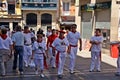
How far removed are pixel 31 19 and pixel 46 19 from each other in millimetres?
2359

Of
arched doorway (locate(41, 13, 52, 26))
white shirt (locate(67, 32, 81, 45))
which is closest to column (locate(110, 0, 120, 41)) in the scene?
white shirt (locate(67, 32, 81, 45))

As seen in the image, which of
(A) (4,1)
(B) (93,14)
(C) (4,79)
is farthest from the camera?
(A) (4,1)

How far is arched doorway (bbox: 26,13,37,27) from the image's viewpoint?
55969 mm

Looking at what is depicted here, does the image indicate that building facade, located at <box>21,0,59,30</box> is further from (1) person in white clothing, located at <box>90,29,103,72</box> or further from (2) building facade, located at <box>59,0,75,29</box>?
(1) person in white clothing, located at <box>90,29,103,72</box>

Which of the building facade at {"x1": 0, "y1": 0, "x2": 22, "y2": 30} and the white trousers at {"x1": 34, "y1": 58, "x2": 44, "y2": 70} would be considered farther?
the building facade at {"x1": 0, "y1": 0, "x2": 22, "y2": 30}

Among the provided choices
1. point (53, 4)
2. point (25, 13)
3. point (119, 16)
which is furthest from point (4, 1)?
point (119, 16)

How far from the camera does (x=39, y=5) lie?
185 feet

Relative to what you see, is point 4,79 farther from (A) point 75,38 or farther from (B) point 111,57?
(B) point 111,57

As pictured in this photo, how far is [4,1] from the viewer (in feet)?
181

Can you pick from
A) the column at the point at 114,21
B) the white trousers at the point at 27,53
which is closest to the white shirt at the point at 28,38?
the white trousers at the point at 27,53

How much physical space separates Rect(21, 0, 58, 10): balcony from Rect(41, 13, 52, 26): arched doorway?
1.13 meters

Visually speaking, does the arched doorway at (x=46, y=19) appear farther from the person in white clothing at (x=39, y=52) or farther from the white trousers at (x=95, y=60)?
the person in white clothing at (x=39, y=52)

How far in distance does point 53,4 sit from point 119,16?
3363 cm

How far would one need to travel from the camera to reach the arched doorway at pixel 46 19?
184 feet
